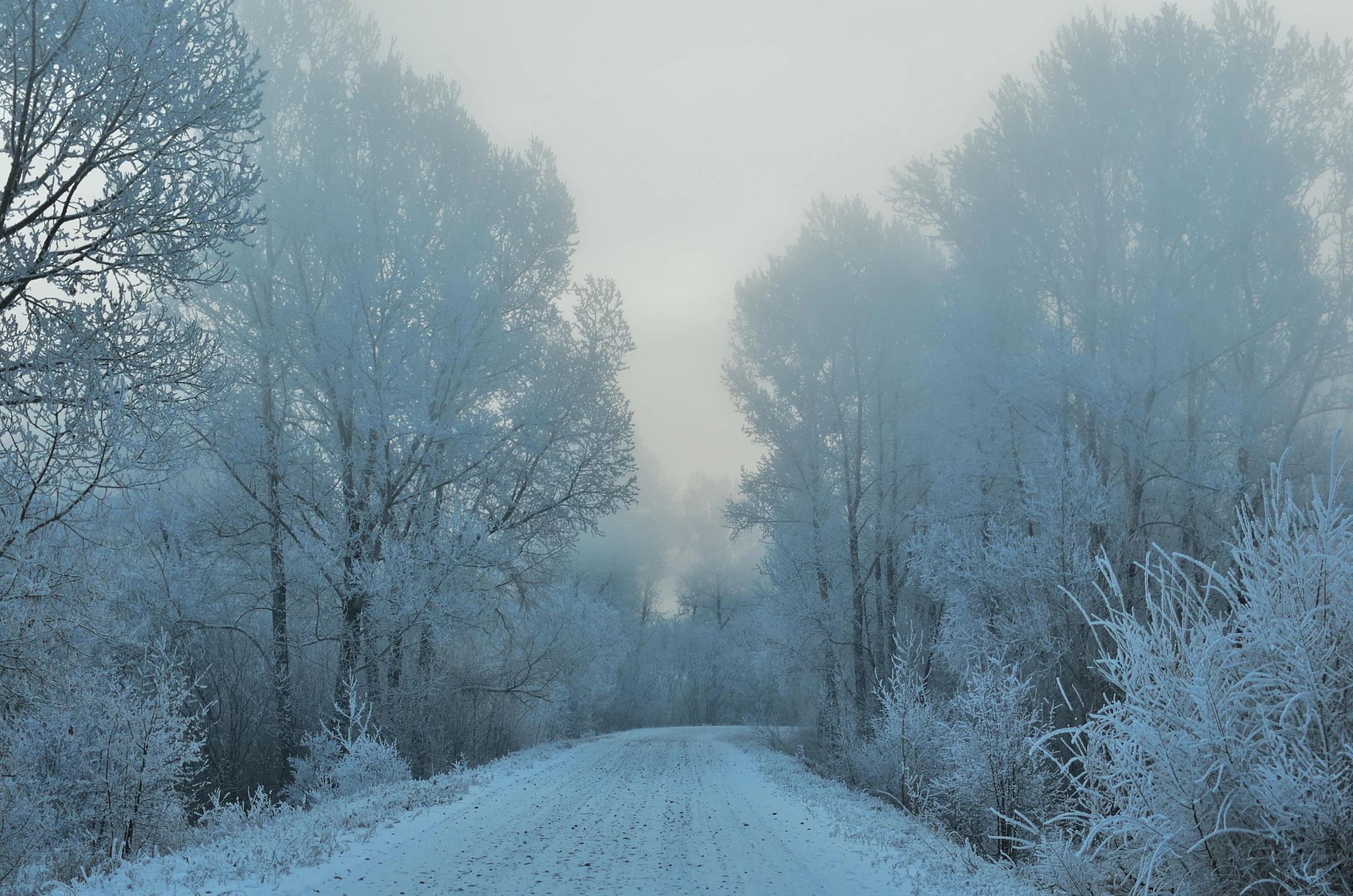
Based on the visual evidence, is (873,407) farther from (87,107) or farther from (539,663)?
(87,107)

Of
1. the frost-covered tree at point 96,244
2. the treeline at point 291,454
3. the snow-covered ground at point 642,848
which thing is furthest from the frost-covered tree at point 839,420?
the frost-covered tree at point 96,244

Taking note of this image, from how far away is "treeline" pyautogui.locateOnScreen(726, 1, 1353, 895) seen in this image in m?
13.4

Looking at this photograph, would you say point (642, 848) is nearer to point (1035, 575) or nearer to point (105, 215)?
point (105, 215)

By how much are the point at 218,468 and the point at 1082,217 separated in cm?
1638

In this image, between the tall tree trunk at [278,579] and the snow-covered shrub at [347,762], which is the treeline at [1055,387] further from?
the tall tree trunk at [278,579]

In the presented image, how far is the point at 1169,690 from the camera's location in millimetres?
3766

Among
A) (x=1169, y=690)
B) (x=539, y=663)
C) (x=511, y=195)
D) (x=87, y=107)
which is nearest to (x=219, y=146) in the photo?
(x=87, y=107)

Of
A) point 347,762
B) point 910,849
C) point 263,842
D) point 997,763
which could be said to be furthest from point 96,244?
point 997,763

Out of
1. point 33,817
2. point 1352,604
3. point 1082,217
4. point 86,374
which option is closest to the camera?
point 1352,604

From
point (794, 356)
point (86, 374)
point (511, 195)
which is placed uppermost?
point (511, 195)

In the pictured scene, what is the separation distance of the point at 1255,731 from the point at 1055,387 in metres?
12.9

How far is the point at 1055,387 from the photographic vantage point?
1538cm

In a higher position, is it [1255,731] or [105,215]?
[105,215]

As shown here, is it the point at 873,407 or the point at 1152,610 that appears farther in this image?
the point at 873,407
